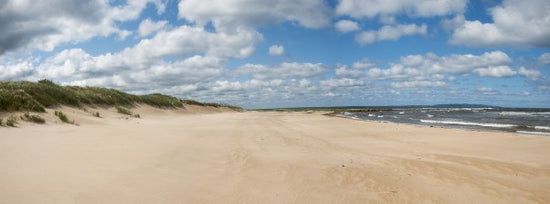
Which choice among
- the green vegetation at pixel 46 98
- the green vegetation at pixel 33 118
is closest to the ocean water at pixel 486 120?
the green vegetation at pixel 33 118

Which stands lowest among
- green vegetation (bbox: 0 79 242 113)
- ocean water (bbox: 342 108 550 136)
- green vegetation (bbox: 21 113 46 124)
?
ocean water (bbox: 342 108 550 136)

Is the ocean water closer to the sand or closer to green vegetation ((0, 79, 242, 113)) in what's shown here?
the sand

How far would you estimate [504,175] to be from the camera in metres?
7.38

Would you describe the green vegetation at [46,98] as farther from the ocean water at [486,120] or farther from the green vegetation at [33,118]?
the ocean water at [486,120]

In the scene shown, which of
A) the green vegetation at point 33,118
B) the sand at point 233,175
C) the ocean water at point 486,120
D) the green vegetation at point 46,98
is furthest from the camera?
the ocean water at point 486,120

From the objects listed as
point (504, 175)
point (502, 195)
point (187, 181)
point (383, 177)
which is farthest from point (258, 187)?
point (504, 175)

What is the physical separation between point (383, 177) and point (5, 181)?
223 inches

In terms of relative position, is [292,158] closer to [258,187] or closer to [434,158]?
[258,187]

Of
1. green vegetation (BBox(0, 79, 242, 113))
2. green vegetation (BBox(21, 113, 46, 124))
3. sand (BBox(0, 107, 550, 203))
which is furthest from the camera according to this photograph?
green vegetation (BBox(0, 79, 242, 113))

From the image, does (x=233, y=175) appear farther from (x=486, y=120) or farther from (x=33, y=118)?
(x=486, y=120)

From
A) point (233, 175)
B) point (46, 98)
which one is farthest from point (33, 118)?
point (233, 175)

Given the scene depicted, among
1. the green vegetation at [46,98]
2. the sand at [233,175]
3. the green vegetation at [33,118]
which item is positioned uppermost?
the green vegetation at [46,98]

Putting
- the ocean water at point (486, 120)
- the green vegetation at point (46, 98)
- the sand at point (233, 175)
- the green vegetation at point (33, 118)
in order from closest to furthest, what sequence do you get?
the sand at point (233, 175)
the green vegetation at point (33, 118)
the green vegetation at point (46, 98)
the ocean water at point (486, 120)

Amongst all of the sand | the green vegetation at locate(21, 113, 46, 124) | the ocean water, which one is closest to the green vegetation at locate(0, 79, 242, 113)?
the green vegetation at locate(21, 113, 46, 124)
